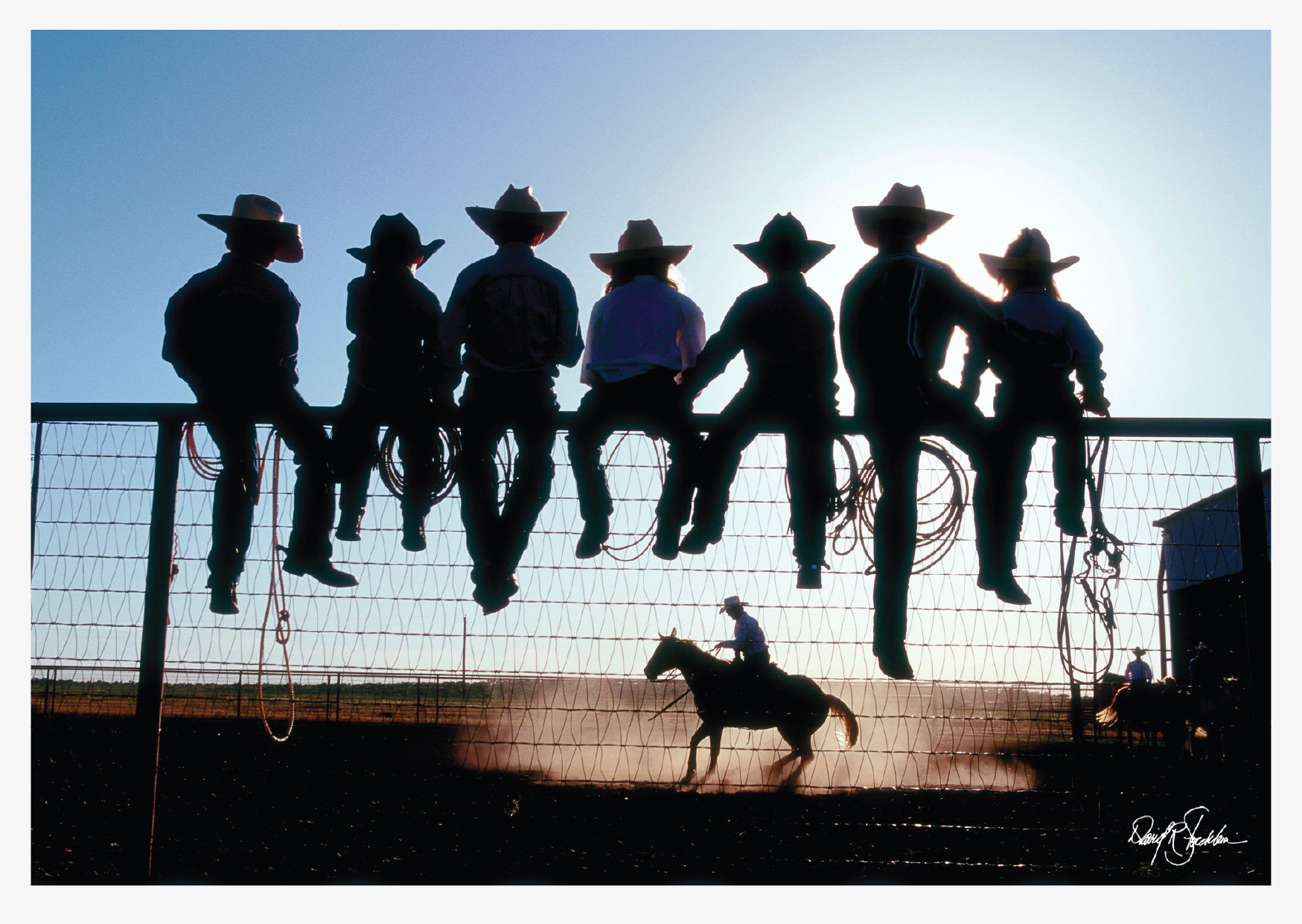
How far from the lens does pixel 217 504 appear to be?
497 cm

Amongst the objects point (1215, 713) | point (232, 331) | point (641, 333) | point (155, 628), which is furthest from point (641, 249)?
point (1215, 713)

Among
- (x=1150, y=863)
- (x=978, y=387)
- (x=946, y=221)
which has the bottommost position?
(x=1150, y=863)

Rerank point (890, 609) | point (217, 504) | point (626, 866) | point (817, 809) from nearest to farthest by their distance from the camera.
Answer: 1. point (890, 609)
2. point (217, 504)
3. point (626, 866)
4. point (817, 809)

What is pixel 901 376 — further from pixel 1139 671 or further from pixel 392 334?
pixel 1139 671

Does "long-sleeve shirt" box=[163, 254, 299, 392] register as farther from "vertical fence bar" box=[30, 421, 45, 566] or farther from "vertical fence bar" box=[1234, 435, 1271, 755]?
"vertical fence bar" box=[1234, 435, 1271, 755]

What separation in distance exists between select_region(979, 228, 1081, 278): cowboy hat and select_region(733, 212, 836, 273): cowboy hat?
3.65 ft

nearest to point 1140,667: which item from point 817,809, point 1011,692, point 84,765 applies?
point 817,809

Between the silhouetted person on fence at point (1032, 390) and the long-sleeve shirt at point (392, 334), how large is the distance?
112 inches

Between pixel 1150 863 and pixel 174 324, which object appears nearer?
pixel 174 324

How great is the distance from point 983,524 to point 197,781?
9144mm

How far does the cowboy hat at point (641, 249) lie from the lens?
553 cm

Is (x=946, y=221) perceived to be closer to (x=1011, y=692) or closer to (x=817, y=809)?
(x=1011, y=692)

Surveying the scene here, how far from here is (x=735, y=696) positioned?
1200 cm
